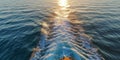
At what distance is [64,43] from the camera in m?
14.0

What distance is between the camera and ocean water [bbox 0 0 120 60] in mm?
14190

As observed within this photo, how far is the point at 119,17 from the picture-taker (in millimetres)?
21953

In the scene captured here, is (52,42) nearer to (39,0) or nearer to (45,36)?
(45,36)

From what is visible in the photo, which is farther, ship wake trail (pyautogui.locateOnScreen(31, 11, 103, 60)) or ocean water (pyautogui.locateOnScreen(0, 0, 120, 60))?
ocean water (pyautogui.locateOnScreen(0, 0, 120, 60))

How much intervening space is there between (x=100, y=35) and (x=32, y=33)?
7098 millimetres

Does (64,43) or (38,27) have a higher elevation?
(64,43)

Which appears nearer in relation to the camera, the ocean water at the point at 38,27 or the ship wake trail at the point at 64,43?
the ship wake trail at the point at 64,43

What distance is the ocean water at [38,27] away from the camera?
14.2 meters

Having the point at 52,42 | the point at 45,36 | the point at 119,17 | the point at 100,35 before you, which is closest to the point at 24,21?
the point at 45,36

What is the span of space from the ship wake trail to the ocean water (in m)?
0.67

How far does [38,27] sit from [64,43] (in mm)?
5832

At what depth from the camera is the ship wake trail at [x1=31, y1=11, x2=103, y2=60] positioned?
489 inches

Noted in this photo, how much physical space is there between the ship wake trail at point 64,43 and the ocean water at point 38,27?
668 mm

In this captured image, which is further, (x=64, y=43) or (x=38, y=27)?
(x=38, y=27)
